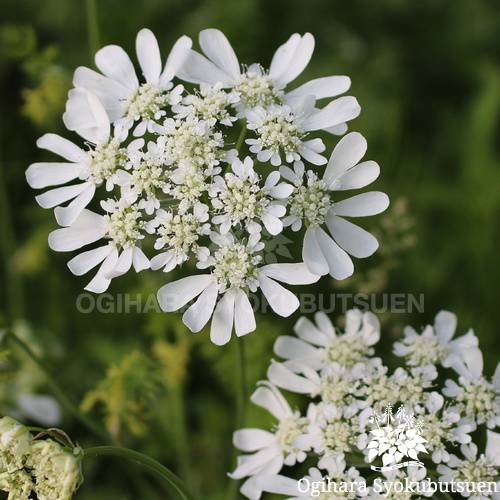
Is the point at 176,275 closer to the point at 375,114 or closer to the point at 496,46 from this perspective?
the point at 375,114

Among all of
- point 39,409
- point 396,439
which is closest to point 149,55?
point 396,439

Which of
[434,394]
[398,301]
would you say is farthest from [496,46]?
[434,394]

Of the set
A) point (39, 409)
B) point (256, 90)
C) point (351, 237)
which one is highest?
point (256, 90)

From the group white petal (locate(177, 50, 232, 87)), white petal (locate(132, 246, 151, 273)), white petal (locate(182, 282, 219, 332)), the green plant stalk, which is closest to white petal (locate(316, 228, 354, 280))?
white petal (locate(182, 282, 219, 332))

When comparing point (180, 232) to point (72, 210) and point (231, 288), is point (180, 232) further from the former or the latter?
point (72, 210)

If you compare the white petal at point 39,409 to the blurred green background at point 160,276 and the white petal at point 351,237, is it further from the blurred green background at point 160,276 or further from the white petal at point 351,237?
the white petal at point 351,237

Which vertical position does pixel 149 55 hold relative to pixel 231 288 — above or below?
above
